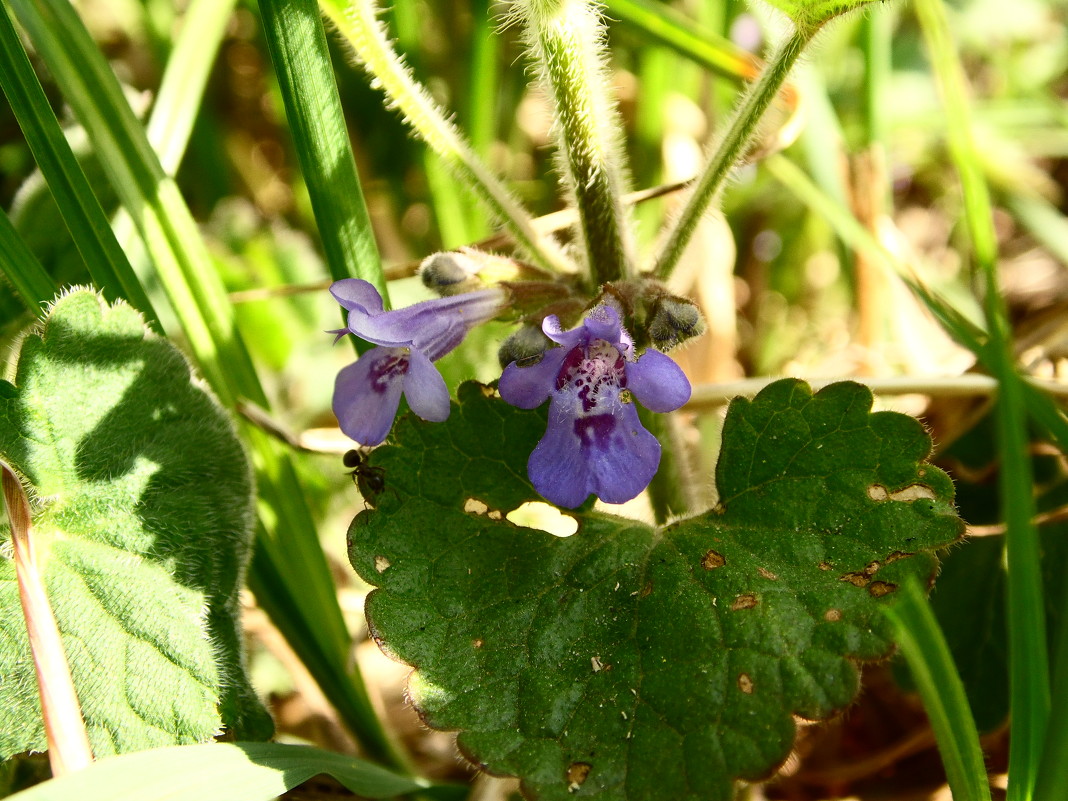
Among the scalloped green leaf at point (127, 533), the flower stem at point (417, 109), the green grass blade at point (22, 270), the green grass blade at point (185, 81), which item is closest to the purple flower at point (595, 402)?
the flower stem at point (417, 109)

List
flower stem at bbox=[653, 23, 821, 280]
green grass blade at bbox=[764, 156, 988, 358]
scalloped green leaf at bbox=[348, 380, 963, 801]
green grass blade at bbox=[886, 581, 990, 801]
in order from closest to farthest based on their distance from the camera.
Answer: green grass blade at bbox=[886, 581, 990, 801] → scalloped green leaf at bbox=[348, 380, 963, 801] → flower stem at bbox=[653, 23, 821, 280] → green grass blade at bbox=[764, 156, 988, 358]

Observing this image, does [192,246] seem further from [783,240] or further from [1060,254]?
[1060,254]

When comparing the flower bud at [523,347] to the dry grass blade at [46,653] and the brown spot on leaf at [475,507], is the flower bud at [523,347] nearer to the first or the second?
the brown spot on leaf at [475,507]

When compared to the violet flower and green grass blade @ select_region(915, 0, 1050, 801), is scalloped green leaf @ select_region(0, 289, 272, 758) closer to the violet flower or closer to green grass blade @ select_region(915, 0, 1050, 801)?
the violet flower

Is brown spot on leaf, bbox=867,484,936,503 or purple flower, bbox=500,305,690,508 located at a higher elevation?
purple flower, bbox=500,305,690,508

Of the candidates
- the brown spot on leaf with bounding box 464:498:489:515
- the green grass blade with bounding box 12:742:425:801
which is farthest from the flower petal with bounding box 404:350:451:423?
the green grass blade with bounding box 12:742:425:801

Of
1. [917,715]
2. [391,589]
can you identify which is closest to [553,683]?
[391,589]
